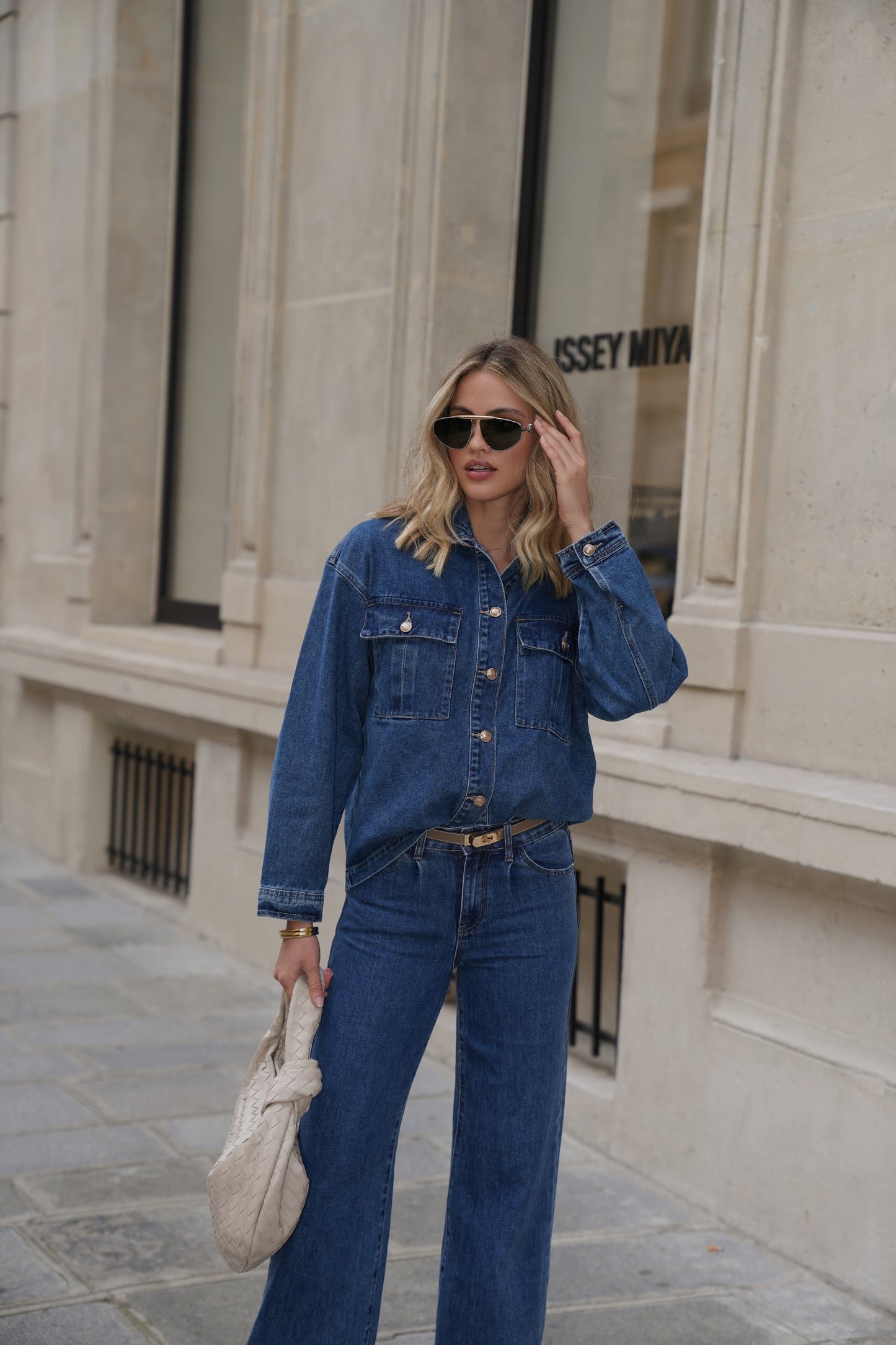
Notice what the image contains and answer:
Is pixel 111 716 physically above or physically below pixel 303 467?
below

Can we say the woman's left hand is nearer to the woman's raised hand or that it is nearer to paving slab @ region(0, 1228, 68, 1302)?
the woman's raised hand

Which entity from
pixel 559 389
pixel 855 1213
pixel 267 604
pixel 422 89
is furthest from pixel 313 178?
pixel 855 1213

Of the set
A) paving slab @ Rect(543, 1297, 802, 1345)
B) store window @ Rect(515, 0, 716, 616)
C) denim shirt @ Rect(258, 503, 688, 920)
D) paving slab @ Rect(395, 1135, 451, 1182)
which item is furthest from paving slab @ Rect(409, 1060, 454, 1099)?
denim shirt @ Rect(258, 503, 688, 920)

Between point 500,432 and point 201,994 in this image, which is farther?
point 201,994

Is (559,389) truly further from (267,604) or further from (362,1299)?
(267,604)

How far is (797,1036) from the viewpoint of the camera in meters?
4.07

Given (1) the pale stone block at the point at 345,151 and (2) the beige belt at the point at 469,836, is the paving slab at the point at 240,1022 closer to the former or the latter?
(1) the pale stone block at the point at 345,151

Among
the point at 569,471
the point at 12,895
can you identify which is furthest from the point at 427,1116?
the point at 12,895

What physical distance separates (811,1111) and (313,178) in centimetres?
447

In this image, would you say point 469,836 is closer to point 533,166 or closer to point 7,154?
point 533,166

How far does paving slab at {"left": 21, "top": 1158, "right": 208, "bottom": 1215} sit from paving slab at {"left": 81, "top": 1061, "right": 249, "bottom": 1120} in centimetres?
42

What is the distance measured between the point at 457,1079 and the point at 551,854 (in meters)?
0.46

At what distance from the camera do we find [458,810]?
263cm

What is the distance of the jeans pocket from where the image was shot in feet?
8.79
